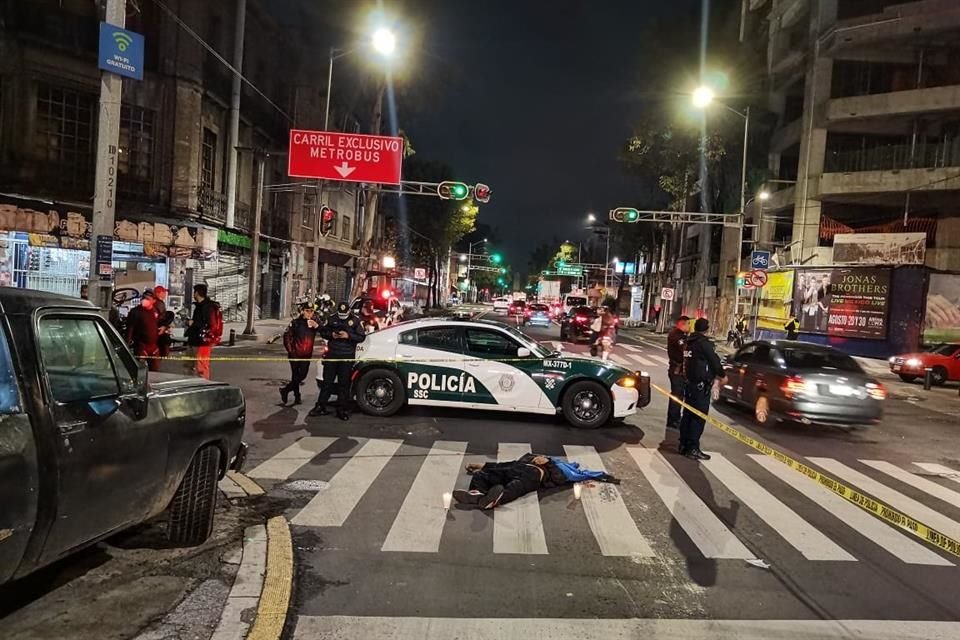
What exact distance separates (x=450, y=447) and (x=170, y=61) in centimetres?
1946

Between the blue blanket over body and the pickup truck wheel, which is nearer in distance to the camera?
the pickup truck wheel

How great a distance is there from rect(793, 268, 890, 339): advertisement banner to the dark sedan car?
1971 centimetres

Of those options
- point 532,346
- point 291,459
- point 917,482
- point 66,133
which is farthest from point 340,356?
point 66,133

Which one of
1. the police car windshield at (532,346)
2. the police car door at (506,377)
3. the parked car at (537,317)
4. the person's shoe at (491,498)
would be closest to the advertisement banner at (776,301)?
the parked car at (537,317)

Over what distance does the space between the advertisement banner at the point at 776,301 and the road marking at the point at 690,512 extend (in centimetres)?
2716

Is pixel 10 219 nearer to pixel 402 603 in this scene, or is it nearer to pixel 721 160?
pixel 402 603

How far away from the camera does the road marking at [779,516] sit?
546 cm

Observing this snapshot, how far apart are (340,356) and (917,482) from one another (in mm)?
7425

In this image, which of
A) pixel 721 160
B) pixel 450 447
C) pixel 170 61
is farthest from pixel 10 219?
pixel 721 160

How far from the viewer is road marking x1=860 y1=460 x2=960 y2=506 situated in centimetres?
757

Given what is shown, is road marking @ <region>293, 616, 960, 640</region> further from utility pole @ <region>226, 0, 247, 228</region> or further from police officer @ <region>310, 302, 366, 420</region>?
utility pole @ <region>226, 0, 247, 228</region>

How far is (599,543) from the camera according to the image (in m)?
5.41

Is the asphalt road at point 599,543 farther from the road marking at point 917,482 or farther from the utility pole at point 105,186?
the utility pole at point 105,186

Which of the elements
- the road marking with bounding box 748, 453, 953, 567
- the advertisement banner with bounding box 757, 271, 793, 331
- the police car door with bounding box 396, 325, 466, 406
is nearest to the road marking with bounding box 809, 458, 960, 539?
the road marking with bounding box 748, 453, 953, 567
